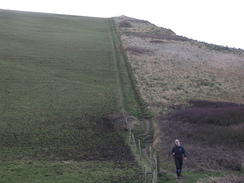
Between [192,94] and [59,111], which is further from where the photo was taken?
[192,94]

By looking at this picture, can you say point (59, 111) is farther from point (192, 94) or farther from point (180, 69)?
point (180, 69)

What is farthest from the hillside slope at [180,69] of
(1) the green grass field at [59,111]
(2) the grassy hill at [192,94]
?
(1) the green grass field at [59,111]

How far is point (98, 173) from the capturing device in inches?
791

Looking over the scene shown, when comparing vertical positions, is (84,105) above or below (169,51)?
below

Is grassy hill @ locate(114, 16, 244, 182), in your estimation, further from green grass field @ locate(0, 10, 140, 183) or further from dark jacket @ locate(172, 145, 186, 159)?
green grass field @ locate(0, 10, 140, 183)

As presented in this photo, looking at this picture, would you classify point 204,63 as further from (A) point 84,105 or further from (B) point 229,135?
(B) point 229,135

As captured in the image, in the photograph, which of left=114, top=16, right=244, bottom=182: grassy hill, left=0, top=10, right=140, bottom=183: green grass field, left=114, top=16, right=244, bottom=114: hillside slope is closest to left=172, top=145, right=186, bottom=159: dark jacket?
left=114, top=16, right=244, bottom=182: grassy hill

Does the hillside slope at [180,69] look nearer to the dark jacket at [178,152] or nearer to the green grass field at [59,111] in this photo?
the green grass field at [59,111]

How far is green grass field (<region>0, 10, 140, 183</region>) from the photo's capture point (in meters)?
21.0

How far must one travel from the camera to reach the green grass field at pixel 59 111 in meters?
21.0

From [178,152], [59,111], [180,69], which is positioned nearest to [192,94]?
[180,69]

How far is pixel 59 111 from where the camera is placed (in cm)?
3359

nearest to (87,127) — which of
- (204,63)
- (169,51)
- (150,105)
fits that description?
(150,105)

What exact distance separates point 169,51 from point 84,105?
35613mm
